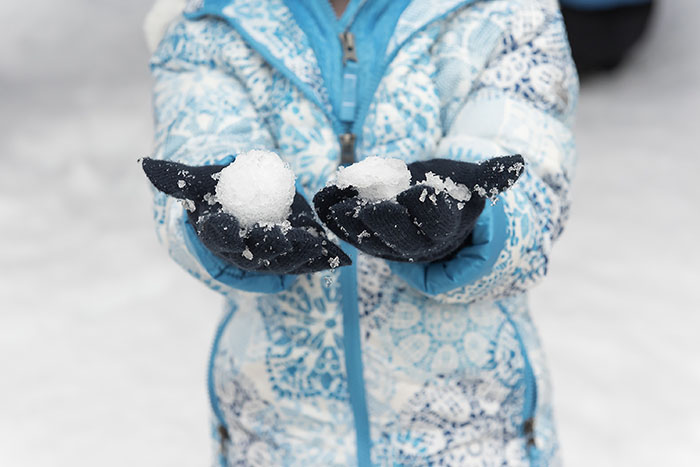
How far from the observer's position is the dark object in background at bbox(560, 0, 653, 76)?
2.73 m

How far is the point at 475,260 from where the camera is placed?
68 cm

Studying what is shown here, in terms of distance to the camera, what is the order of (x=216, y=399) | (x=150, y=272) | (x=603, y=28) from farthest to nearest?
(x=603, y=28), (x=150, y=272), (x=216, y=399)

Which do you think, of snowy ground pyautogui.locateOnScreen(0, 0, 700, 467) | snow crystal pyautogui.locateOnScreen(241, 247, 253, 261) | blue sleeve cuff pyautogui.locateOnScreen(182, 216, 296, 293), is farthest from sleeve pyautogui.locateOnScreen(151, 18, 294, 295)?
snowy ground pyautogui.locateOnScreen(0, 0, 700, 467)

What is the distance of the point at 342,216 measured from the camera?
60 centimetres

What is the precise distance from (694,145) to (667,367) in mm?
928

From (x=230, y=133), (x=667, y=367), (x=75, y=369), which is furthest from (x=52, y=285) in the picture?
(x=230, y=133)

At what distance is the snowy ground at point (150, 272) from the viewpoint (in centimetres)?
177

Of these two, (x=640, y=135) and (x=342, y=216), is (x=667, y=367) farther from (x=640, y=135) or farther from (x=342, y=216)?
(x=342, y=216)

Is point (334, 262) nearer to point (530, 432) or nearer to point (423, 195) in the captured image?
point (423, 195)

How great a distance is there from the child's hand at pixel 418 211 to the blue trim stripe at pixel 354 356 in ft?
0.47

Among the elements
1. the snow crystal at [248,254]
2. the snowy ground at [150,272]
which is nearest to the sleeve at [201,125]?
the snow crystal at [248,254]

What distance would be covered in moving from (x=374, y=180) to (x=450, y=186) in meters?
0.05

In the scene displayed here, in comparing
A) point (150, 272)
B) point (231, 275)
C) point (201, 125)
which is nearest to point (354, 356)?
point (231, 275)

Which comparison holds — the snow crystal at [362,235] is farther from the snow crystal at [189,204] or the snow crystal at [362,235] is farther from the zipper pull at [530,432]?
the zipper pull at [530,432]
